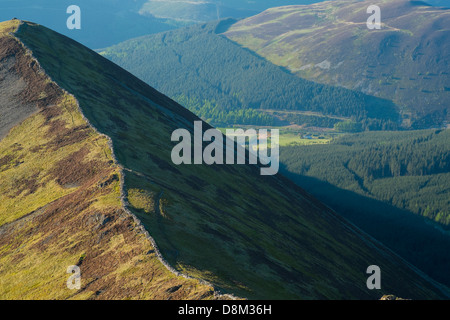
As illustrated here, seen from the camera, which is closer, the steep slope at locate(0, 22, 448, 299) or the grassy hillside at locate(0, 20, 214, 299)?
the grassy hillside at locate(0, 20, 214, 299)

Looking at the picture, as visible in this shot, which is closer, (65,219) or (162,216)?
(162,216)

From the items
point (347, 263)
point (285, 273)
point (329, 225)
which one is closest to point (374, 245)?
point (329, 225)

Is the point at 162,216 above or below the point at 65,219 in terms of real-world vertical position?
above

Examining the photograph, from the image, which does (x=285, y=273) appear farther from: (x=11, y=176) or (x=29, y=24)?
A: (x=29, y=24)
